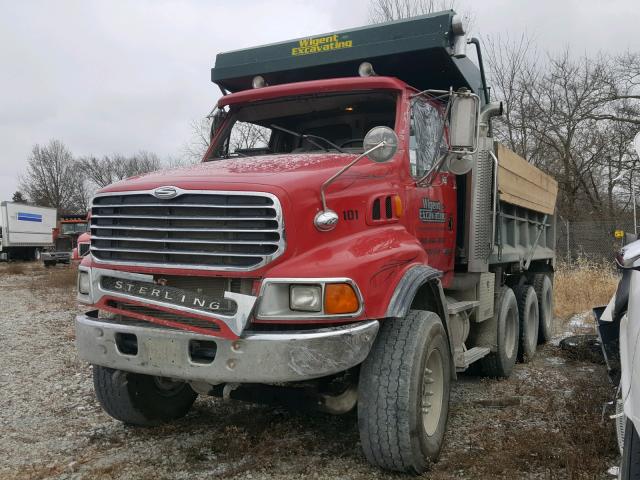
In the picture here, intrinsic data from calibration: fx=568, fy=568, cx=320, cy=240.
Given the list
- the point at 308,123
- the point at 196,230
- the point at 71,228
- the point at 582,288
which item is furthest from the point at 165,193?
the point at 71,228

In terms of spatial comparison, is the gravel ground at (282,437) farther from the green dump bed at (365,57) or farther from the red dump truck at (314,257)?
the green dump bed at (365,57)

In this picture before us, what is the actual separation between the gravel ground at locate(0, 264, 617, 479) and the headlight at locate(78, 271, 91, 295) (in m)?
1.17

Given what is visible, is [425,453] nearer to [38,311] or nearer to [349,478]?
[349,478]

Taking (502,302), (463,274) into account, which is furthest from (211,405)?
(502,302)

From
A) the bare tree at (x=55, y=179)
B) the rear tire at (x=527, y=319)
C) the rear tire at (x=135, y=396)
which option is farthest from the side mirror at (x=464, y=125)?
the bare tree at (x=55, y=179)

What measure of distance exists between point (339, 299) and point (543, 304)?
18.1 ft

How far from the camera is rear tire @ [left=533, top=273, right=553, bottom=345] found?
305 inches

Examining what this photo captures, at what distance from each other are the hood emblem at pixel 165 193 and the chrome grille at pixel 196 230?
3 cm

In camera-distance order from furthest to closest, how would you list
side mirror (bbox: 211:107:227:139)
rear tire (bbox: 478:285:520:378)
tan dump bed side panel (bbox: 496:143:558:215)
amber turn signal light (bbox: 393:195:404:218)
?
rear tire (bbox: 478:285:520:378), tan dump bed side panel (bbox: 496:143:558:215), side mirror (bbox: 211:107:227:139), amber turn signal light (bbox: 393:195:404:218)

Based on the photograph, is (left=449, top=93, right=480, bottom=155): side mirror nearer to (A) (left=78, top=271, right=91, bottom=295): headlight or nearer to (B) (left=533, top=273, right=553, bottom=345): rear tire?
(A) (left=78, top=271, right=91, bottom=295): headlight

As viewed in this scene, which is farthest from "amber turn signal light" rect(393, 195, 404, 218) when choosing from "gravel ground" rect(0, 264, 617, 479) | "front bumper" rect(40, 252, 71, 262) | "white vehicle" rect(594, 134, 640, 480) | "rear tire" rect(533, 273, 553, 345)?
"front bumper" rect(40, 252, 71, 262)

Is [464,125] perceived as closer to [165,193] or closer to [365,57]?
[365,57]

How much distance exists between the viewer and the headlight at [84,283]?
380 cm

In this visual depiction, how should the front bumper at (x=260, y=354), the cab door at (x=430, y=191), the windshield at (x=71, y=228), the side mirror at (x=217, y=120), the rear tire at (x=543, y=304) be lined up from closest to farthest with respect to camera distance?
1. the front bumper at (x=260, y=354)
2. the cab door at (x=430, y=191)
3. the side mirror at (x=217, y=120)
4. the rear tire at (x=543, y=304)
5. the windshield at (x=71, y=228)
